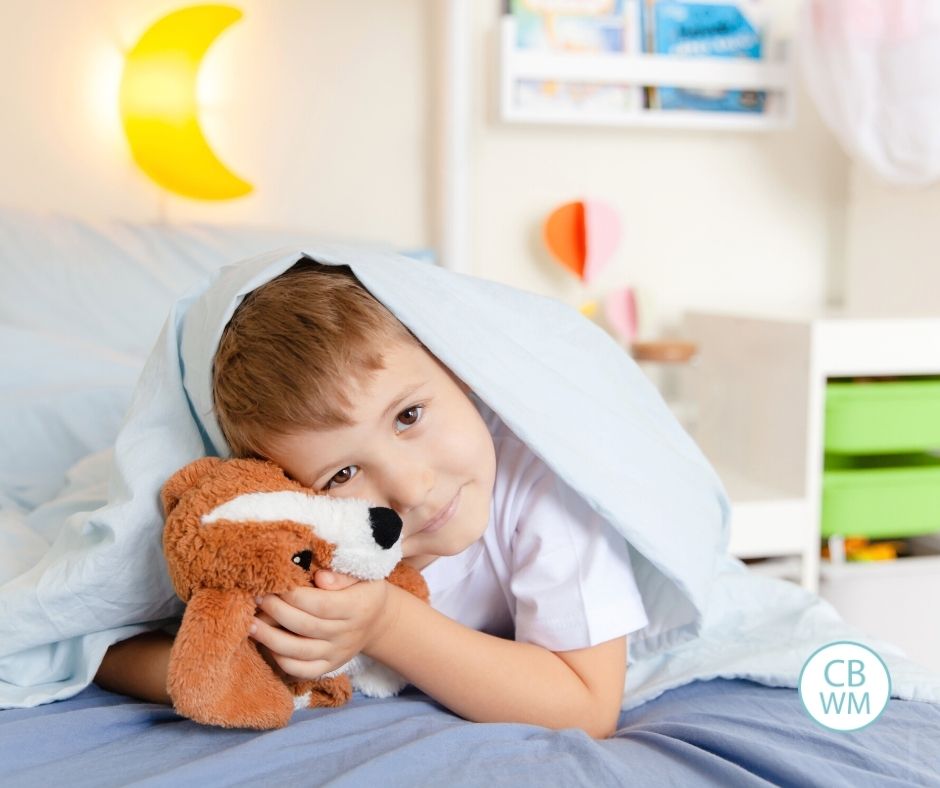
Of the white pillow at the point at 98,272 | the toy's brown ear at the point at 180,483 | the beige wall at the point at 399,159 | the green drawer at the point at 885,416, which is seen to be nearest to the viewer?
the toy's brown ear at the point at 180,483

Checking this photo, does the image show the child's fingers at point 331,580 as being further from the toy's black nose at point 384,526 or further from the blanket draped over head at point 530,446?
the blanket draped over head at point 530,446

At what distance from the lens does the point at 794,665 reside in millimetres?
835

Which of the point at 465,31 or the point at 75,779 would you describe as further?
the point at 465,31

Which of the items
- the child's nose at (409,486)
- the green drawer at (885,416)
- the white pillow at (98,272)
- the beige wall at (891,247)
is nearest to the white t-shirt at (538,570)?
the child's nose at (409,486)

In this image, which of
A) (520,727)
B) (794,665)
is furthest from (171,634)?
(794,665)

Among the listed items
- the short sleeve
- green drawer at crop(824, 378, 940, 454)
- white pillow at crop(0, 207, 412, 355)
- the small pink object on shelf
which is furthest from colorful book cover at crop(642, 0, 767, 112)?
the short sleeve

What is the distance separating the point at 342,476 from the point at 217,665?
0.18 metres

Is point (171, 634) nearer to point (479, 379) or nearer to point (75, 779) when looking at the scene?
point (75, 779)

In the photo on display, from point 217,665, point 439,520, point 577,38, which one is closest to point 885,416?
point 577,38

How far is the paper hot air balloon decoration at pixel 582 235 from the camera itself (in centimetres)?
199

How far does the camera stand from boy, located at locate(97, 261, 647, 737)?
0.73 metres

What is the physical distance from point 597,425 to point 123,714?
0.45 meters

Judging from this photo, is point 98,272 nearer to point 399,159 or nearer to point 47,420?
point 47,420

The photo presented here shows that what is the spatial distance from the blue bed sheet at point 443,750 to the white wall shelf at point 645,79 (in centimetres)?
141
